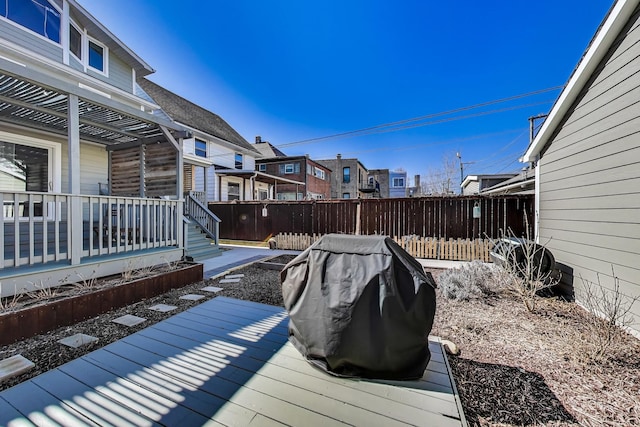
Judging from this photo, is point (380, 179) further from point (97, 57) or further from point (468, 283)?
point (468, 283)

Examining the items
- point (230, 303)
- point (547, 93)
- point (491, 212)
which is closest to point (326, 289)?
point (230, 303)

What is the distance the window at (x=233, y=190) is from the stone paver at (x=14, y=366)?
1299cm

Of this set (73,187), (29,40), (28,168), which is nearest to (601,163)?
(73,187)

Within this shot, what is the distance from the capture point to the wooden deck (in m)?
1.67

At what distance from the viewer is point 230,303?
152 inches

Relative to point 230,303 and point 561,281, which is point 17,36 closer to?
point 230,303

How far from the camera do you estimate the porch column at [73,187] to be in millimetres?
4027

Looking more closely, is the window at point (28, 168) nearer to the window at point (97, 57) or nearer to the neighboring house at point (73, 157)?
the neighboring house at point (73, 157)

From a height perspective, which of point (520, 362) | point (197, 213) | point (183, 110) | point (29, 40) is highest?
point (183, 110)

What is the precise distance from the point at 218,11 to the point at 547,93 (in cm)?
1393

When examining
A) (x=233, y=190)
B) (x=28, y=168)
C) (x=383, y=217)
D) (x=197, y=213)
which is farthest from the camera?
(x=233, y=190)

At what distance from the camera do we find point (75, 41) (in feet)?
25.3

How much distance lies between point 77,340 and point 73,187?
8.17 feet

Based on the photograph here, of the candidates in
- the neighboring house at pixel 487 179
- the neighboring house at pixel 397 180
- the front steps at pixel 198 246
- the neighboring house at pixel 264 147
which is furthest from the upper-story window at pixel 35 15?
the neighboring house at pixel 397 180
